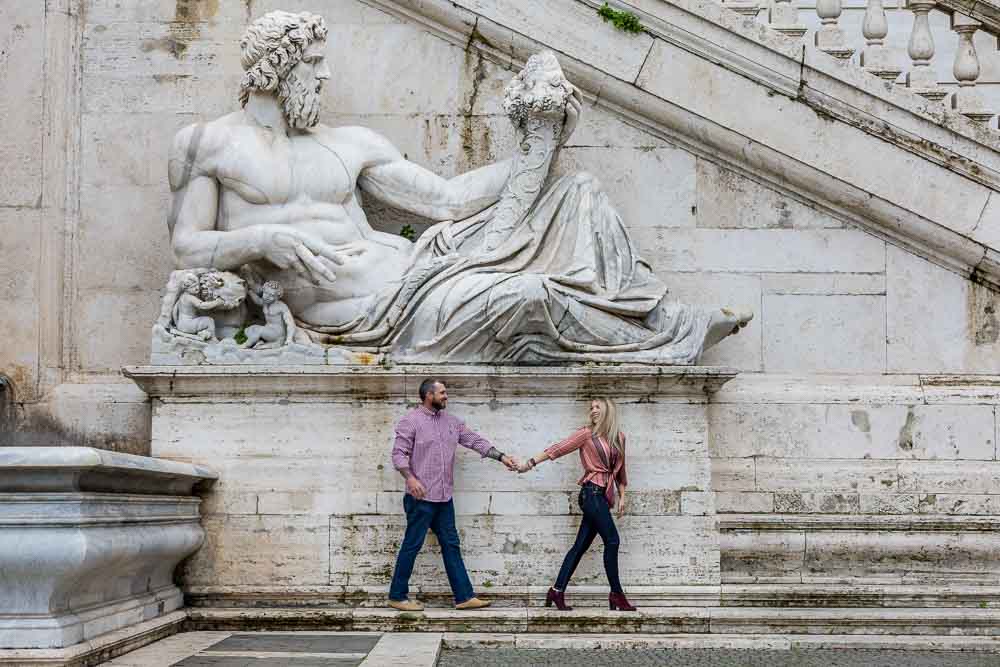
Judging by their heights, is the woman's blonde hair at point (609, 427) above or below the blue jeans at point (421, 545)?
above

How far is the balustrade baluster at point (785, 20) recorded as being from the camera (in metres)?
10.8

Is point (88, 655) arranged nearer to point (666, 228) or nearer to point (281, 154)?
point (281, 154)

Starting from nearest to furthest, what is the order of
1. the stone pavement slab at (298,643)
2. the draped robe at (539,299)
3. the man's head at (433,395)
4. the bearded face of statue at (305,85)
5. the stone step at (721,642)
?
the stone pavement slab at (298,643)
the stone step at (721,642)
the man's head at (433,395)
the draped robe at (539,299)
the bearded face of statue at (305,85)

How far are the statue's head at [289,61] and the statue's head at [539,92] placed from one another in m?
1.21

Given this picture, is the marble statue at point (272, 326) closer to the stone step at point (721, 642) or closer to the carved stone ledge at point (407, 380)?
the carved stone ledge at point (407, 380)

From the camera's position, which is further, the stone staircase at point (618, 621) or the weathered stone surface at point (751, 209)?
the weathered stone surface at point (751, 209)

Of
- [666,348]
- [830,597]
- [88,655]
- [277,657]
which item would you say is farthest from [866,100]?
[88,655]

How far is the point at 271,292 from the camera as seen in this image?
995 centimetres

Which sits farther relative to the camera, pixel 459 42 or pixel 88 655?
pixel 459 42

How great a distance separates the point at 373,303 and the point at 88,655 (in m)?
3.24

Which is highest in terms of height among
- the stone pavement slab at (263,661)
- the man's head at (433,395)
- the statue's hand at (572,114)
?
the statue's hand at (572,114)

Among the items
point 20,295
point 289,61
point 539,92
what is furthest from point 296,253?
point 20,295

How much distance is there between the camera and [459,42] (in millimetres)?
10906

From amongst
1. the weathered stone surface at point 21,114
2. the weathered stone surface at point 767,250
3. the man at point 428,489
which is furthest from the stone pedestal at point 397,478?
the weathered stone surface at point 21,114
